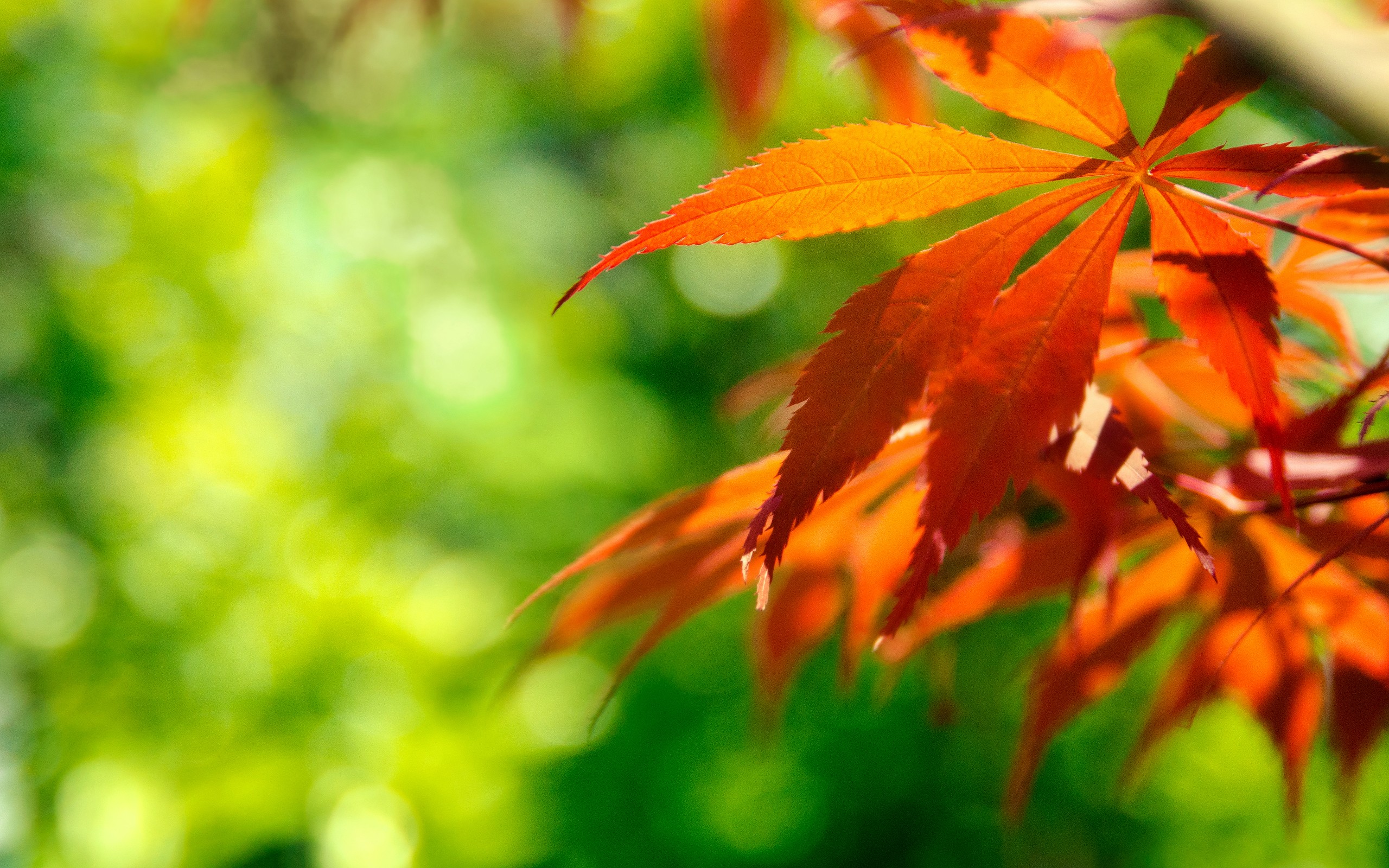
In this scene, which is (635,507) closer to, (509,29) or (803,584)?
(803,584)

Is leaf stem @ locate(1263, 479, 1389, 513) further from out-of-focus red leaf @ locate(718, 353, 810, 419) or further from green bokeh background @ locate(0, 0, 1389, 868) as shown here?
green bokeh background @ locate(0, 0, 1389, 868)

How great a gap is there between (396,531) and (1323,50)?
1.50 metres

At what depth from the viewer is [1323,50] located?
0.64 ft

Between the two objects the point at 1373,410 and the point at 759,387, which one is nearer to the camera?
the point at 1373,410

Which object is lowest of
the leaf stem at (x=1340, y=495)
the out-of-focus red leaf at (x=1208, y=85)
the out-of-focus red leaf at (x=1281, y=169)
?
the leaf stem at (x=1340, y=495)

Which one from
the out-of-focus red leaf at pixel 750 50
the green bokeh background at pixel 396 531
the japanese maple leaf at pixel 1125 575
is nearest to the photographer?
the japanese maple leaf at pixel 1125 575

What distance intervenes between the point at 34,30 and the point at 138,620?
4.43 ft

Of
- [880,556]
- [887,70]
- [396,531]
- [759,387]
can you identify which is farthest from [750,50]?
[396,531]

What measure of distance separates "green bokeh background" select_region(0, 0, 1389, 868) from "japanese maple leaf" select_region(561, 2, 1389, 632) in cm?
50

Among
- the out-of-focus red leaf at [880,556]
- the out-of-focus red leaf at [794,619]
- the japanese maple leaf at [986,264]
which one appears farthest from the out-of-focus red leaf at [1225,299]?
the out-of-focus red leaf at [794,619]

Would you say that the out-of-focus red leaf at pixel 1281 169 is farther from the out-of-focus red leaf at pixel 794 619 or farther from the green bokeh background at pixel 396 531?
the green bokeh background at pixel 396 531

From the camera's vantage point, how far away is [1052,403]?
0.22 meters

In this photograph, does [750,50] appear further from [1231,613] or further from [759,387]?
[1231,613]

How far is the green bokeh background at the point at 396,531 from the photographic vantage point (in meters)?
1.18
